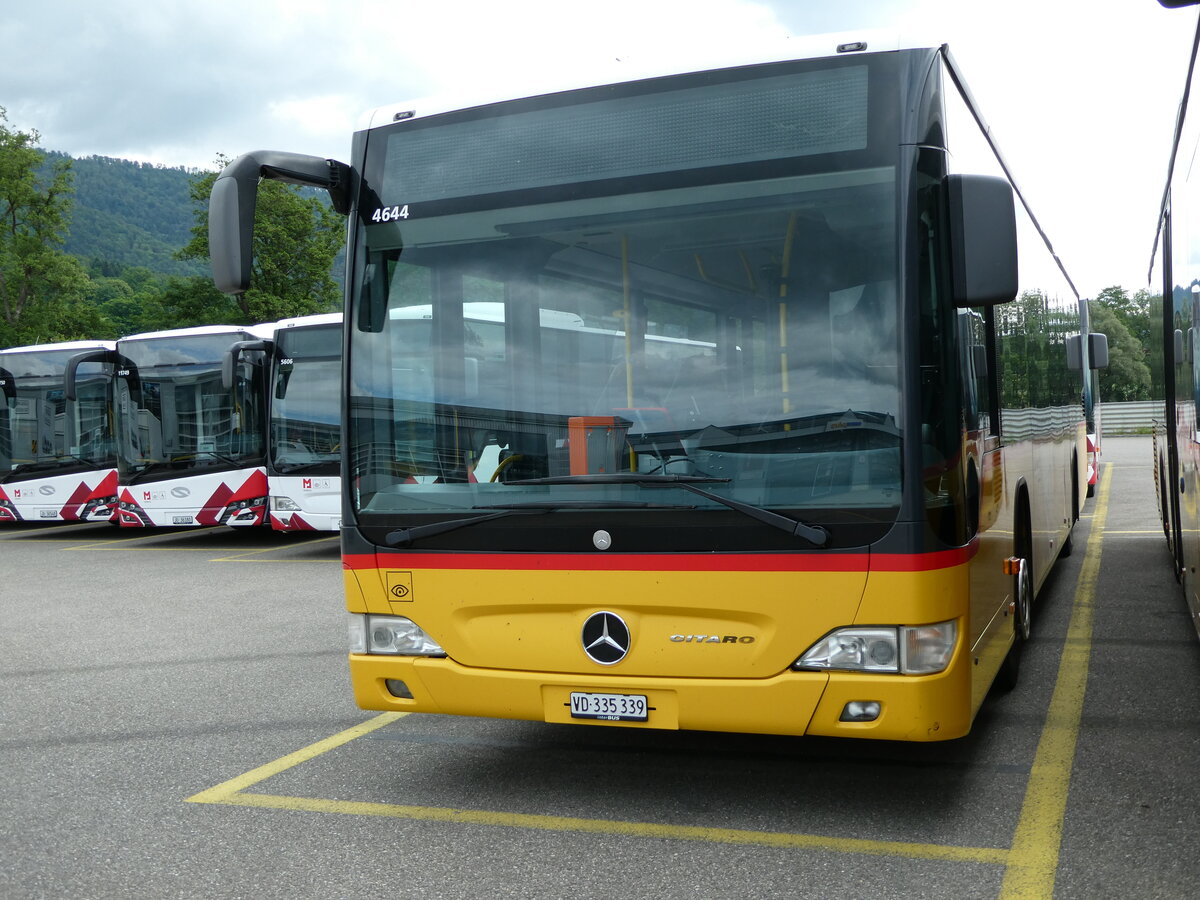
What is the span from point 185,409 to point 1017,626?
525 inches

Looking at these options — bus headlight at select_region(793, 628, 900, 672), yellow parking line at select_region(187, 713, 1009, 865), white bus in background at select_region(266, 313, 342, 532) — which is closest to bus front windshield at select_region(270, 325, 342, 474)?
white bus in background at select_region(266, 313, 342, 532)

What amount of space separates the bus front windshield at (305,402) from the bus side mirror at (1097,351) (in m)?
9.14

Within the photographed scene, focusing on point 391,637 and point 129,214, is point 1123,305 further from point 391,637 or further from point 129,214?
point 129,214

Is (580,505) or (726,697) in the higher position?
(580,505)

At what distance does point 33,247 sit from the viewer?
139 ft

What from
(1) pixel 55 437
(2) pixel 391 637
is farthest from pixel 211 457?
(2) pixel 391 637

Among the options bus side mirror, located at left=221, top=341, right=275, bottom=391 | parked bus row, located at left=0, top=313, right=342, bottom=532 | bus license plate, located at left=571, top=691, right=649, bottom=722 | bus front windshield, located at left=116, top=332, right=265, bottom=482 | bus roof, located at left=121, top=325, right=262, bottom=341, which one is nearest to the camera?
bus license plate, located at left=571, top=691, right=649, bottom=722

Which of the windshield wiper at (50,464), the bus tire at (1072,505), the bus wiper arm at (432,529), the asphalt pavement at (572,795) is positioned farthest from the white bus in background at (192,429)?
the bus wiper arm at (432,529)

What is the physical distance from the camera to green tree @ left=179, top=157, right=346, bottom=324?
4453 cm

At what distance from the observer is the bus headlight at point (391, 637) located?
15.6 feet

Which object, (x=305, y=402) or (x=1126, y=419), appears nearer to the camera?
(x=305, y=402)

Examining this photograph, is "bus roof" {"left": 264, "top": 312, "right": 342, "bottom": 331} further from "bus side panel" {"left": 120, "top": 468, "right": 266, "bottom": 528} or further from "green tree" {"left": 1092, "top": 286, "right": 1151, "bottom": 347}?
"green tree" {"left": 1092, "top": 286, "right": 1151, "bottom": 347}

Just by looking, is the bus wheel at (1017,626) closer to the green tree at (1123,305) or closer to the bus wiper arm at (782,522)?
the bus wiper arm at (782,522)

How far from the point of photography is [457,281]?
15.4ft
